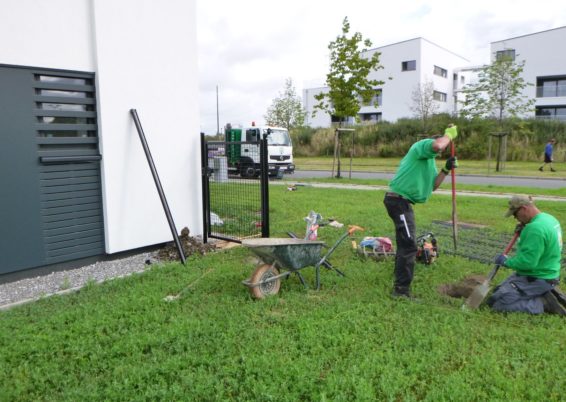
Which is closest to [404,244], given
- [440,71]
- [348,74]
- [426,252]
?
[426,252]

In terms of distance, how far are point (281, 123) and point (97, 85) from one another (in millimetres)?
34071

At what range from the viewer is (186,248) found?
6648 mm

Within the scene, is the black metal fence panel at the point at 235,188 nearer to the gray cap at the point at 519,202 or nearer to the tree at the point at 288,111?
the gray cap at the point at 519,202

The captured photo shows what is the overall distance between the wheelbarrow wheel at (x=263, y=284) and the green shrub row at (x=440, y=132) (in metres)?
21.2

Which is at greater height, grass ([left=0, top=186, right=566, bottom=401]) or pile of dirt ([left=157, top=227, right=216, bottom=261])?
pile of dirt ([left=157, top=227, right=216, bottom=261])

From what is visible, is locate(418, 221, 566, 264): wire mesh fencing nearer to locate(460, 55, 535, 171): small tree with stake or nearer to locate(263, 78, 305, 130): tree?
locate(460, 55, 535, 171): small tree with stake

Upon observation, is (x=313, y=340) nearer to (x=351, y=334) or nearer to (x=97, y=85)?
(x=351, y=334)

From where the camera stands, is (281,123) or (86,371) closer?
(86,371)

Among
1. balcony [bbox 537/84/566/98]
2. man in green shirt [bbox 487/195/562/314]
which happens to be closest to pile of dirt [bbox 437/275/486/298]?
man in green shirt [bbox 487/195/562/314]

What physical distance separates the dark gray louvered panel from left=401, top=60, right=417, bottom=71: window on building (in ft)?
156

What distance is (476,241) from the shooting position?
24.0 feet

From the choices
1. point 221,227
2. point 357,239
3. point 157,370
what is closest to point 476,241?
point 357,239

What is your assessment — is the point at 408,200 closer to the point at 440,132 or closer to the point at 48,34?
the point at 48,34

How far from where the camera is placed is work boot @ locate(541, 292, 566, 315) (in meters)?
4.30
